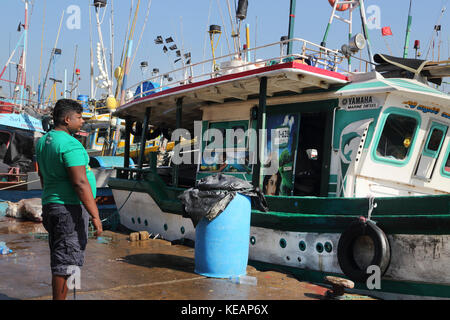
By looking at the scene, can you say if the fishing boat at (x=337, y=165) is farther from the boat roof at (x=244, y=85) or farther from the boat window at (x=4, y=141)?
the boat window at (x=4, y=141)

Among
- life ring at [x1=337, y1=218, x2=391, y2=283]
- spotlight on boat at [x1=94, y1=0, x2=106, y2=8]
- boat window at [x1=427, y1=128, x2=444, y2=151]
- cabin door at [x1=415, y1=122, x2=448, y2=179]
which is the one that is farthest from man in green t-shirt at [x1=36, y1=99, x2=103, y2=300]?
spotlight on boat at [x1=94, y1=0, x2=106, y2=8]

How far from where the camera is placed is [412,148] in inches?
258

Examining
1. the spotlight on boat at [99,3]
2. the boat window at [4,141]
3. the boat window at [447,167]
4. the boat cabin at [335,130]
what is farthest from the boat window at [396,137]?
the boat window at [4,141]

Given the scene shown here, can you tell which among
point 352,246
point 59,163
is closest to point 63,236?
point 59,163

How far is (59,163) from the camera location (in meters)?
3.39

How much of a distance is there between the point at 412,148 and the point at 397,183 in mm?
568

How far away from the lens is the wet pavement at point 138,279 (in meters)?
4.57

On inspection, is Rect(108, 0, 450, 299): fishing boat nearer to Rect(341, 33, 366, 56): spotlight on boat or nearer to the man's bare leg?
Rect(341, 33, 366, 56): spotlight on boat

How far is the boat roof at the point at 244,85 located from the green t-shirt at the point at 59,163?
11.8 ft

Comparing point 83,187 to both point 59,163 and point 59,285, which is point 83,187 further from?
point 59,285

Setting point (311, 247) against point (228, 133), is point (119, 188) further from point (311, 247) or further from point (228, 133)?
point (311, 247)

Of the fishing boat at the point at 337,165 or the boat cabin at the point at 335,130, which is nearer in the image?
the fishing boat at the point at 337,165

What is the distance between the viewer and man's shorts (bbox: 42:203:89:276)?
3.38m
